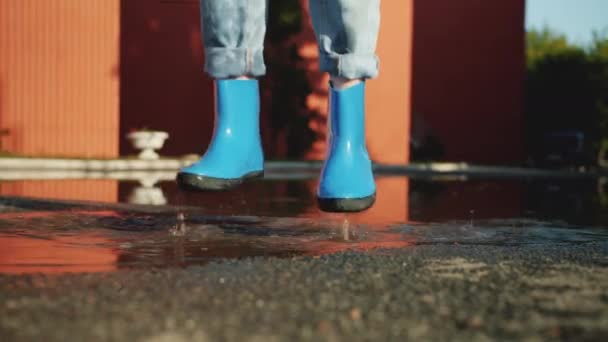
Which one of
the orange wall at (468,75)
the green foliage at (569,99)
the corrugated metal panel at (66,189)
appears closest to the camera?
the corrugated metal panel at (66,189)

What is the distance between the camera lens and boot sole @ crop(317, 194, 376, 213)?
10.7 ft

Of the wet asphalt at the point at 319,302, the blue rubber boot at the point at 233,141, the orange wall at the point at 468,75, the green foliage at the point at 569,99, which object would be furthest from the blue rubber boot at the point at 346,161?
the green foliage at the point at 569,99

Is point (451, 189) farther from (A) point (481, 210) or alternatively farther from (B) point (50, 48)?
(B) point (50, 48)

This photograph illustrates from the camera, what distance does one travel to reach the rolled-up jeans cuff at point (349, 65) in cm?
334

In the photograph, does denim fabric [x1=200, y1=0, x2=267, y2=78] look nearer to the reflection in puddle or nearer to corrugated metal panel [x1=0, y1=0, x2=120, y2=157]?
the reflection in puddle

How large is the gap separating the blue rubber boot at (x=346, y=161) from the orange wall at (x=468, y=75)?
15095 millimetres

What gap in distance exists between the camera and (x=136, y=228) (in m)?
3.62

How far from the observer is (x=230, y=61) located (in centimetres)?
341

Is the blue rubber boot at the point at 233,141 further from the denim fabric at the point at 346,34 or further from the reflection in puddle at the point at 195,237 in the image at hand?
the denim fabric at the point at 346,34

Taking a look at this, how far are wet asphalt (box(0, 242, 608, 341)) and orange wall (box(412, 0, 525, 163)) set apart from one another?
1600cm

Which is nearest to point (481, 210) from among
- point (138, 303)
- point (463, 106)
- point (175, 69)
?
point (138, 303)

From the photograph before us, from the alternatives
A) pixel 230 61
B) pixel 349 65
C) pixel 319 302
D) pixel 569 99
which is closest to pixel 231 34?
pixel 230 61

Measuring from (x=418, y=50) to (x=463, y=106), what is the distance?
136 cm

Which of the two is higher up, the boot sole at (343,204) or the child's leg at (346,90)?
the child's leg at (346,90)
